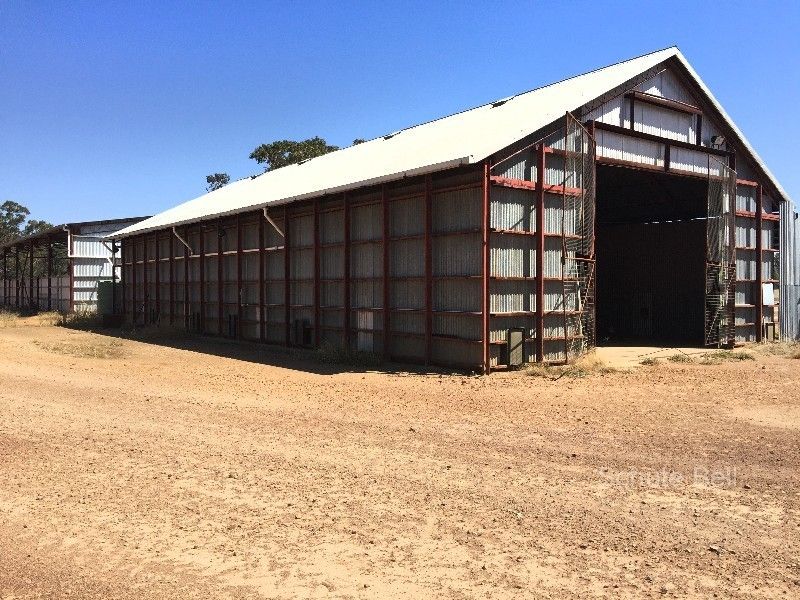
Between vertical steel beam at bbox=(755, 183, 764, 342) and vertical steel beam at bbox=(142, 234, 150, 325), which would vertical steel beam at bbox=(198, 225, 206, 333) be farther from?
vertical steel beam at bbox=(755, 183, 764, 342)

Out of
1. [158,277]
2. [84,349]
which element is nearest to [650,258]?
[84,349]

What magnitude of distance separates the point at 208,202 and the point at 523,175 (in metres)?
20.3

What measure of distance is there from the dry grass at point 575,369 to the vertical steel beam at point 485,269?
3.60 feet

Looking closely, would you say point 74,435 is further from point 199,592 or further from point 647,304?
point 647,304

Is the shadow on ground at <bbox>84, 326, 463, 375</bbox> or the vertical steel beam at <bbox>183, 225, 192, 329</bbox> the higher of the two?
the vertical steel beam at <bbox>183, 225, 192, 329</bbox>

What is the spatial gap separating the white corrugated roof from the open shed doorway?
3134mm

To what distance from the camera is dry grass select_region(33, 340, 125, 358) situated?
733 inches

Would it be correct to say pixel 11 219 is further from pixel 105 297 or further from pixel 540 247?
pixel 540 247

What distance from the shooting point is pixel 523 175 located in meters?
15.5

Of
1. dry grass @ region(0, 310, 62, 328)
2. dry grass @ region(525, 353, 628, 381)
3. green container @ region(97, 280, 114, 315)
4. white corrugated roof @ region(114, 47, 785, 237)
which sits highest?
white corrugated roof @ region(114, 47, 785, 237)

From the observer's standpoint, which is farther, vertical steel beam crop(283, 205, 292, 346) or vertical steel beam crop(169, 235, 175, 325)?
vertical steel beam crop(169, 235, 175, 325)

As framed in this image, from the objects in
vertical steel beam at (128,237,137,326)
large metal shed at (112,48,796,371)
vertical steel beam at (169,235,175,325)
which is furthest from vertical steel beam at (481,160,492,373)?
vertical steel beam at (128,237,137,326)

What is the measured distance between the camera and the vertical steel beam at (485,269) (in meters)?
14.4

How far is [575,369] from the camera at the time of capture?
15.1 metres
